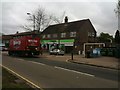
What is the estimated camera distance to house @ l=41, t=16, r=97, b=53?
69.9 meters

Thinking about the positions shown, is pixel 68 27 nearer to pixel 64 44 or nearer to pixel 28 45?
pixel 64 44

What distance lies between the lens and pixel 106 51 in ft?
147

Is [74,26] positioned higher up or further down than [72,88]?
higher up

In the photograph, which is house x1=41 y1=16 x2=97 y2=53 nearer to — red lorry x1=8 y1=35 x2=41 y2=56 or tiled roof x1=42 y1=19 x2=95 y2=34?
tiled roof x1=42 y1=19 x2=95 y2=34

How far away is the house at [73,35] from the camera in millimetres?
69938

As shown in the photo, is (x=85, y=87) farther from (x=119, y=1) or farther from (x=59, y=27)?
(x=59, y=27)

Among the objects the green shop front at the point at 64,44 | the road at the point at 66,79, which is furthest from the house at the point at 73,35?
the road at the point at 66,79

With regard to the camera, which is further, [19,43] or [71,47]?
[71,47]

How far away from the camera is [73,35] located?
71375 mm

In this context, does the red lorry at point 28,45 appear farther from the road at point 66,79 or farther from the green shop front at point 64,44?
the green shop front at point 64,44

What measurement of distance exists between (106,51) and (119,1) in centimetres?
941

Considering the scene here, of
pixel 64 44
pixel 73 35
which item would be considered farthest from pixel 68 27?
pixel 64 44

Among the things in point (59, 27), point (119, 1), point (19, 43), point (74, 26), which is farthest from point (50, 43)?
point (119, 1)

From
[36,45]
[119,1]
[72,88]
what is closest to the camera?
→ [72,88]
